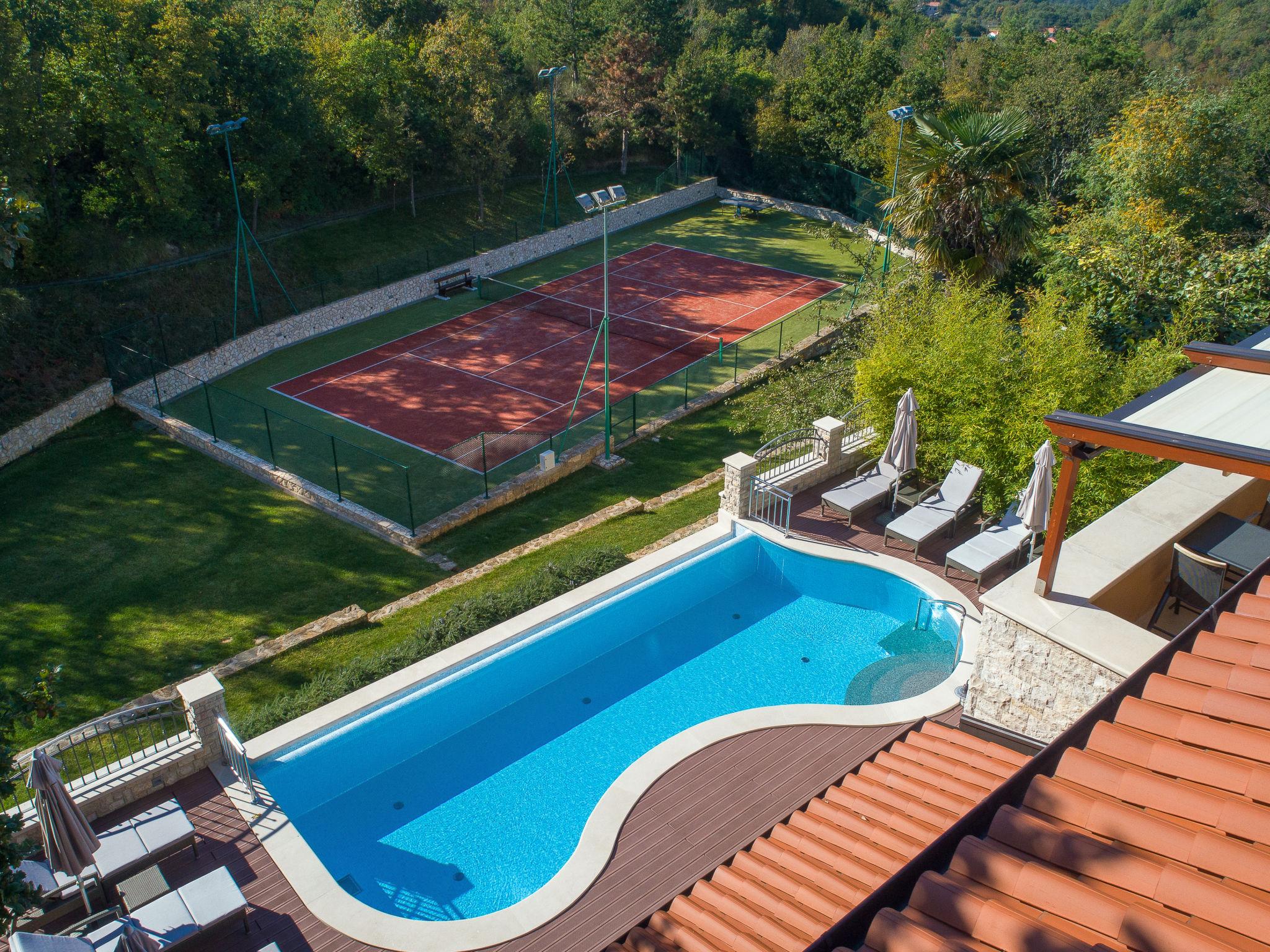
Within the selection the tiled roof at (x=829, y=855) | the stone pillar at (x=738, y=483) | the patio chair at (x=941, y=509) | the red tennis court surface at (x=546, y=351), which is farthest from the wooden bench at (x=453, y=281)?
the tiled roof at (x=829, y=855)

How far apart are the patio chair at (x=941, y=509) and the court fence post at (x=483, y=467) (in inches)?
301

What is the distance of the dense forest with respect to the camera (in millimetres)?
20719

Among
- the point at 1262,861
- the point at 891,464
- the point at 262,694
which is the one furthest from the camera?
the point at 891,464

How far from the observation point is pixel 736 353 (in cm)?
2595

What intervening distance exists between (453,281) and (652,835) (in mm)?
24965

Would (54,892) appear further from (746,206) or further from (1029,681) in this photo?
(746,206)

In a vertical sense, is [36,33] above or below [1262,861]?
above

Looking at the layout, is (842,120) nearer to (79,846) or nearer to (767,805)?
(767,805)

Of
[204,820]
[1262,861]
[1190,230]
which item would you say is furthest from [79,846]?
[1190,230]

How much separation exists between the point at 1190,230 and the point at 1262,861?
29.0 metres

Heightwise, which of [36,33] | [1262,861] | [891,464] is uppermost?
[36,33]

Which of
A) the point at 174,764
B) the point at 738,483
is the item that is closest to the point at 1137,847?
the point at 174,764

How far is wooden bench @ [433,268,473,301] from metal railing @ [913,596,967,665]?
71.3ft

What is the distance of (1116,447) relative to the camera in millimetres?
7816
